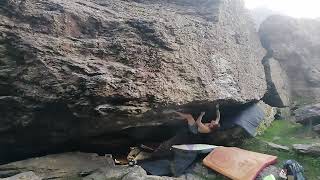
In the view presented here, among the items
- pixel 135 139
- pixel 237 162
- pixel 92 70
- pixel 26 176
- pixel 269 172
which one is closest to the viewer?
pixel 26 176

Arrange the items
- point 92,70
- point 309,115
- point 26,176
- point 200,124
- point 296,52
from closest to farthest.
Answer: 1. point 26,176
2. point 92,70
3. point 200,124
4. point 309,115
5. point 296,52

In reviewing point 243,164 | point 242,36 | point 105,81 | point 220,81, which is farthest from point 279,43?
point 105,81

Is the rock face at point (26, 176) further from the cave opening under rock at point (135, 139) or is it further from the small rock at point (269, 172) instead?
the small rock at point (269, 172)

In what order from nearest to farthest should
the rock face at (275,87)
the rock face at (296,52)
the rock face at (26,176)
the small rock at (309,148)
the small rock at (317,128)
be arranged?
the rock face at (26,176), the small rock at (309,148), the small rock at (317,128), the rock face at (275,87), the rock face at (296,52)

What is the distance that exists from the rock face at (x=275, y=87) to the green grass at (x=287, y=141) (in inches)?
58.7

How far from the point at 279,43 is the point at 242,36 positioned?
6.19 metres

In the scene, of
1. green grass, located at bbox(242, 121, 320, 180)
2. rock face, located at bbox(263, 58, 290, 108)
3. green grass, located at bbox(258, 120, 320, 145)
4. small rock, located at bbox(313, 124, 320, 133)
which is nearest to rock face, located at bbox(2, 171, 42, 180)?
green grass, located at bbox(242, 121, 320, 180)

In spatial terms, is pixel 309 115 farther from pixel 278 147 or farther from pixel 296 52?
pixel 296 52

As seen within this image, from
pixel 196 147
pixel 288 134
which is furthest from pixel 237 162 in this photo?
pixel 288 134

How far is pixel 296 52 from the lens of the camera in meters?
22.4

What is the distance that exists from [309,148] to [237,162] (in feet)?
11.5

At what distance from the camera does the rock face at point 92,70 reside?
10.2m

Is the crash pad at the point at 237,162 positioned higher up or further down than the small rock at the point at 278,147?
higher up

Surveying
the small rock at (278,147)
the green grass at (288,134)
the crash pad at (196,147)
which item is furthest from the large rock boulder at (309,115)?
the crash pad at (196,147)
